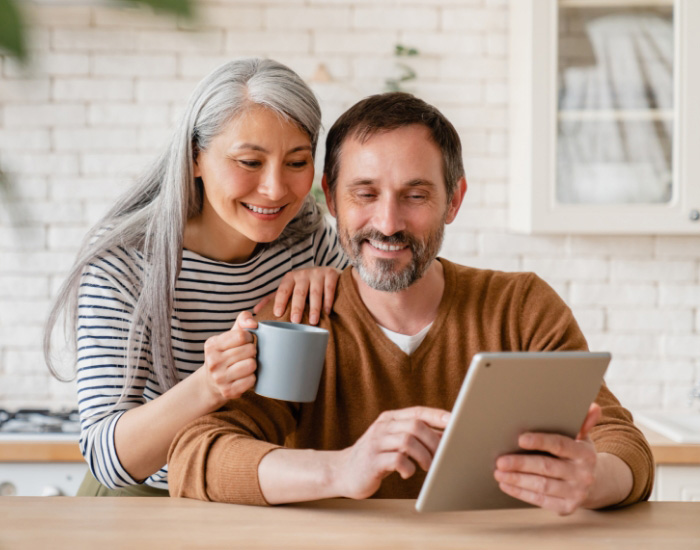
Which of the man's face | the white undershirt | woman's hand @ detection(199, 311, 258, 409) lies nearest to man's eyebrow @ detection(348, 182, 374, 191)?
the man's face

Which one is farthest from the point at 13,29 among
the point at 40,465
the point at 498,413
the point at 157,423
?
the point at 40,465

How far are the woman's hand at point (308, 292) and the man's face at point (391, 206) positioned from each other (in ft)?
0.25

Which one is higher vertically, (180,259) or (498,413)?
(180,259)

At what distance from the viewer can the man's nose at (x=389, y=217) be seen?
138 centimetres

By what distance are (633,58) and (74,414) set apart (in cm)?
211

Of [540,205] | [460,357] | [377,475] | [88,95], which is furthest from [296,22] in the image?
[377,475]

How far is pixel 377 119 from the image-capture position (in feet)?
4.71

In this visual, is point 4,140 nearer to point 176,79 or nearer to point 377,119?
point 176,79

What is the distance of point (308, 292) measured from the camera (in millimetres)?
1487

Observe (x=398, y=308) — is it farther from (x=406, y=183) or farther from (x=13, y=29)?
(x=13, y=29)

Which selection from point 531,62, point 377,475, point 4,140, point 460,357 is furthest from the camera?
point 4,140

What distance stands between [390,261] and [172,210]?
16.6 inches

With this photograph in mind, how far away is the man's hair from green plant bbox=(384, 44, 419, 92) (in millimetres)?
1297

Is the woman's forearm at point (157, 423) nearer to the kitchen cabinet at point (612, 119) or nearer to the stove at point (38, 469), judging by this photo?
the stove at point (38, 469)
